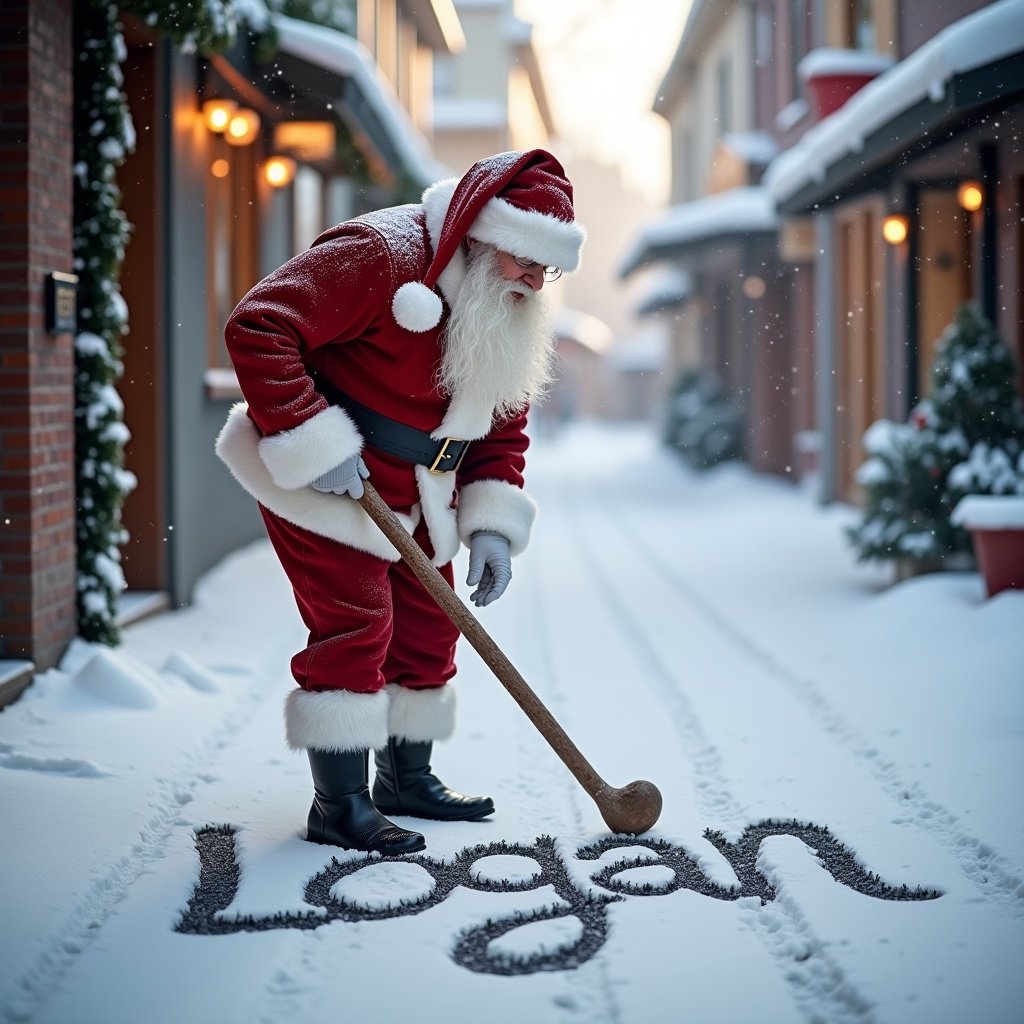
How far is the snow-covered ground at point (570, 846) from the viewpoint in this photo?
2453 mm

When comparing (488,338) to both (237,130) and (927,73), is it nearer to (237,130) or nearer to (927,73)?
(927,73)

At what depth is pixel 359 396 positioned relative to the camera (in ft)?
10.8

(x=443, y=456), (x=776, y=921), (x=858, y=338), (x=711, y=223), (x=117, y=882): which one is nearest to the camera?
(x=776, y=921)

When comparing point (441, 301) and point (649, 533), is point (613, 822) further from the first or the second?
point (649, 533)

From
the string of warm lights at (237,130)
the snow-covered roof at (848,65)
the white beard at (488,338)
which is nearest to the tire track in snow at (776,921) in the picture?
the white beard at (488,338)

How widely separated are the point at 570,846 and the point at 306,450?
3.84 ft

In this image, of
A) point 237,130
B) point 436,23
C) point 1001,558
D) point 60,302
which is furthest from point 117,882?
point 436,23

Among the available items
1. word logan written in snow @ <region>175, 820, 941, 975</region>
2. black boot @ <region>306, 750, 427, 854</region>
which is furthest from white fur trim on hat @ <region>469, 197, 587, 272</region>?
word logan written in snow @ <region>175, 820, 941, 975</region>

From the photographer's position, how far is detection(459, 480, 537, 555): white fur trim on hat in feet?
11.4

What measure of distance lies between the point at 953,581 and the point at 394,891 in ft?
14.3

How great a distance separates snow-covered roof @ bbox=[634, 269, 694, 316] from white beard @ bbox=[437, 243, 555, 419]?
58.3 ft

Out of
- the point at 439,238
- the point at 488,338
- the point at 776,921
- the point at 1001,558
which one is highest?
the point at 439,238

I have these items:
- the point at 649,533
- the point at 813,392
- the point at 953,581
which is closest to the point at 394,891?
the point at 953,581

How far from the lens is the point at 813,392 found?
14227 millimetres
